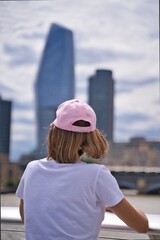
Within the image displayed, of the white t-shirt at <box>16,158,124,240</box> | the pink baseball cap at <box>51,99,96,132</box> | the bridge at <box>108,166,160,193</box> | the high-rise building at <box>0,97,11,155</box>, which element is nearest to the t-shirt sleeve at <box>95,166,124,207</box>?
the white t-shirt at <box>16,158,124,240</box>

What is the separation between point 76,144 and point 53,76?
54099 millimetres

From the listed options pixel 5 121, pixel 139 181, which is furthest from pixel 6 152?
pixel 139 181

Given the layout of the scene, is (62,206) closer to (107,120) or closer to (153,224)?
(153,224)

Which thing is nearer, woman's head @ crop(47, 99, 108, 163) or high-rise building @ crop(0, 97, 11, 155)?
woman's head @ crop(47, 99, 108, 163)

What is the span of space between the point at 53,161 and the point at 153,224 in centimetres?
26

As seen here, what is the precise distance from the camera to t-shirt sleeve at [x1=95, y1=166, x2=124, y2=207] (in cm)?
94

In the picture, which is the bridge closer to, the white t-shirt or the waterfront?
the waterfront

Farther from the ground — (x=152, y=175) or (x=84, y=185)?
(x=84, y=185)

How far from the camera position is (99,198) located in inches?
37.9

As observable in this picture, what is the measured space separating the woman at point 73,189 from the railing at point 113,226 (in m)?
0.04

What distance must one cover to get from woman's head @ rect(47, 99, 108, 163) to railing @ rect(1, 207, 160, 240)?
16 cm

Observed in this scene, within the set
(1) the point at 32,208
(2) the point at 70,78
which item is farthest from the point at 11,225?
(2) the point at 70,78

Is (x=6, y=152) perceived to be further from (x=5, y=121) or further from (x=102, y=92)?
(x=102, y=92)

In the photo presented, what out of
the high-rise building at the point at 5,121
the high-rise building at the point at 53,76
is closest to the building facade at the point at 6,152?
the high-rise building at the point at 5,121
